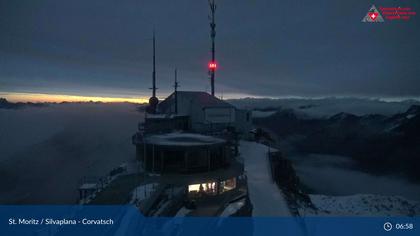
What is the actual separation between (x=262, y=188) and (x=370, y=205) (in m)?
34.4

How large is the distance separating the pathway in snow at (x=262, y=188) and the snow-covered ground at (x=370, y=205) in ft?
55.5

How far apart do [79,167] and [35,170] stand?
1067 centimetres

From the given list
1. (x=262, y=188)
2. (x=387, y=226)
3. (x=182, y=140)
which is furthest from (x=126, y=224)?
(x=262, y=188)

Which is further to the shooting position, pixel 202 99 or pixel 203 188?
pixel 202 99

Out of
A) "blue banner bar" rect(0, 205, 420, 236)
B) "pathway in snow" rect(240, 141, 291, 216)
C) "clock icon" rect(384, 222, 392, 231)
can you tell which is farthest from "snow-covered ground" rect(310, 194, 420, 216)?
"clock icon" rect(384, 222, 392, 231)

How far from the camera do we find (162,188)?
15.5 metres

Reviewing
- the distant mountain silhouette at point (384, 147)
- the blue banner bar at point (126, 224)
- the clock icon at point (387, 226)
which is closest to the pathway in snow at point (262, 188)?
the blue banner bar at point (126, 224)

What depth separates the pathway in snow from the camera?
17.8 m

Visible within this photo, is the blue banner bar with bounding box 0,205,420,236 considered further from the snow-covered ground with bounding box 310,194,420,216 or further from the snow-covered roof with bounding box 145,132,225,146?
the snow-covered ground with bounding box 310,194,420,216

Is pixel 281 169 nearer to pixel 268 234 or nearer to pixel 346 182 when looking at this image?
pixel 268 234

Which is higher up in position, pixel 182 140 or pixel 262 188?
pixel 182 140

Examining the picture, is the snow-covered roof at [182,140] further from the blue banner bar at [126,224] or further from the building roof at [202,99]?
the building roof at [202,99]

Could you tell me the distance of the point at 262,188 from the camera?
824 inches

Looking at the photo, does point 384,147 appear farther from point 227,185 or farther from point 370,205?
point 227,185
